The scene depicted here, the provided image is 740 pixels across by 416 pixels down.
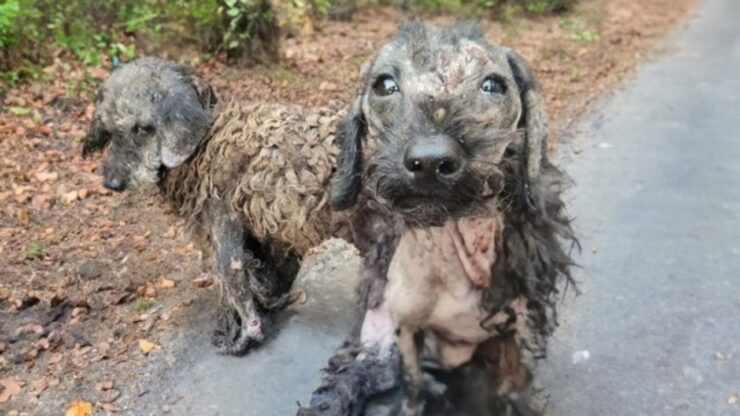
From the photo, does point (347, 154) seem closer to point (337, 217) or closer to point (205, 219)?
point (337, 217)

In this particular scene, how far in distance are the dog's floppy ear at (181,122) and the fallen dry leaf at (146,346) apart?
98 cm

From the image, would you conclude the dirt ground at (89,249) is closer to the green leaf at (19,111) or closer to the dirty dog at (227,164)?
the green leaf at (19,111)

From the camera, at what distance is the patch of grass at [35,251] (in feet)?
16.1

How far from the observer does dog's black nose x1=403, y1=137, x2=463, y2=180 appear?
7.83 ft

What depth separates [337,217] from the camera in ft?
12.4

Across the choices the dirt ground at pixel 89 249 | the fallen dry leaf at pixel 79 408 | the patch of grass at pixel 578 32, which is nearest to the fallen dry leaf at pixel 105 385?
the dirt ground at pixel 89 249

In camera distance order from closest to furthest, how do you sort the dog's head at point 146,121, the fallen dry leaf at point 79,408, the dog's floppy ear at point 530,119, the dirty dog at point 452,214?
the dirty dog at point 452,214
the dog's floppy ear at point 530,119
the fallen dry leaf at point 79,408
the dog's head at point 146,121

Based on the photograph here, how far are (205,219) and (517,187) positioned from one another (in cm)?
196

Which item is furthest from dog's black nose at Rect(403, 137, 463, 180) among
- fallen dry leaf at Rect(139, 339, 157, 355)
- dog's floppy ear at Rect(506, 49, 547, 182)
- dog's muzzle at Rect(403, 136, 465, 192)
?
fallen dry leaf at Rect(139, 339, 157, 355)

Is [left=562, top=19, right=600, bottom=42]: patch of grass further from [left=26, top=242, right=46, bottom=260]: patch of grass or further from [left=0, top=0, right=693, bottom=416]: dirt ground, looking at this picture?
[left=26, top=242, right=46, bottom=260]: patch of grass

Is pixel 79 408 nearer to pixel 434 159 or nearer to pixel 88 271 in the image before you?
pixel 88 271

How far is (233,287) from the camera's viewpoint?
4.26 m

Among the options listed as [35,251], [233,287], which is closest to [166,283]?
[233,287]

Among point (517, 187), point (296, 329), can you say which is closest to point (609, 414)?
point (517, 187)
